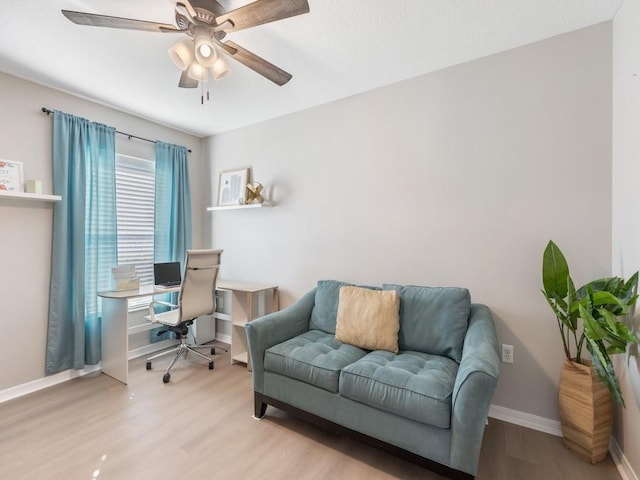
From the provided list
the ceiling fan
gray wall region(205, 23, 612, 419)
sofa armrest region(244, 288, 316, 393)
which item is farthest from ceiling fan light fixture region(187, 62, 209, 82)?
sofa armrest region(244, 288, 316, 393)

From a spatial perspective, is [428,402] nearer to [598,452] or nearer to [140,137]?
[598,452]

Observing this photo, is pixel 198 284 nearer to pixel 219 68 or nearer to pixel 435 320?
pixel 219 68

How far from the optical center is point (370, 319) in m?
2.22

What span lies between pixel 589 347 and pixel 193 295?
294 cm

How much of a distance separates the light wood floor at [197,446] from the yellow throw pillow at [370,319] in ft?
2.07

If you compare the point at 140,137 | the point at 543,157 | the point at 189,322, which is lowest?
the point at 189,322

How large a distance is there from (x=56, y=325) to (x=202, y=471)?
6.46ft

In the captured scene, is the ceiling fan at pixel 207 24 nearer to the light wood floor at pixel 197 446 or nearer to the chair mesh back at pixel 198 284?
the chair mesh back at pixel 198 284

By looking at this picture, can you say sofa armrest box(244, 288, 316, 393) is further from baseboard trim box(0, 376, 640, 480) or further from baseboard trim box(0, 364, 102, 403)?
baseboard trim box(0, 364, 102, 403)

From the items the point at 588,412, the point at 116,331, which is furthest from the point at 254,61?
the point at 588,412

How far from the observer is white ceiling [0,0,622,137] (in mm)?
1769

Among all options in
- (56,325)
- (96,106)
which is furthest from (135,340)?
(96,106)

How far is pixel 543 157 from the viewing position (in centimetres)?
206

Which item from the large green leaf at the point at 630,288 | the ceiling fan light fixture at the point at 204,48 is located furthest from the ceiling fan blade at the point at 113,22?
the large green leaf at the point at 630,288
